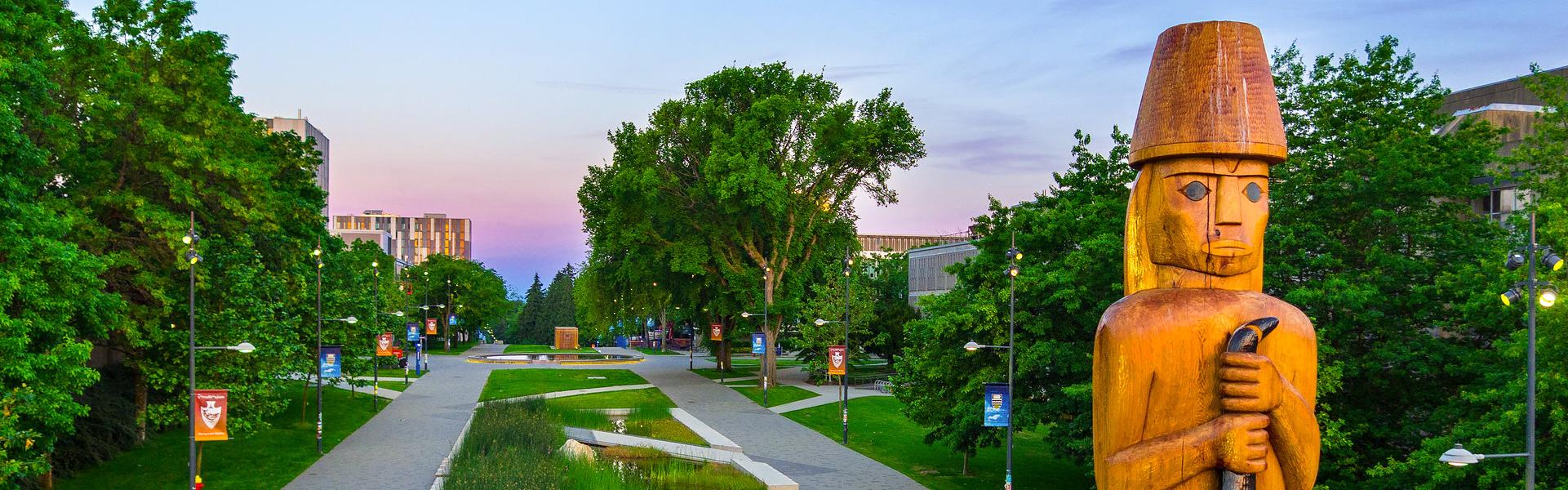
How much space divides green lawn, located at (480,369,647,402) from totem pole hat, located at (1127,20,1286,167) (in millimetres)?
43546

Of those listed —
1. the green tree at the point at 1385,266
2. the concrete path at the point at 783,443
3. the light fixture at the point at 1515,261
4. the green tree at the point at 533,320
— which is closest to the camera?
the light fixture at the point at 1515,261

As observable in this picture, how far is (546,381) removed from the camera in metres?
→ 58.4

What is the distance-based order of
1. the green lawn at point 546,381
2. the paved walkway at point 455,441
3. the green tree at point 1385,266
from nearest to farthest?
1. the green tree at point 1385,266
2. the paved walkway at point 455,441
3. the green lawn at point 546,381

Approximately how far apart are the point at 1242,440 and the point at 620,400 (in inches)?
1640

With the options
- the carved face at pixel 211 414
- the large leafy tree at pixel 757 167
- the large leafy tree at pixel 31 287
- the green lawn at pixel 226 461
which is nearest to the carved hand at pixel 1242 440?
the large leafy tree at pixel 31 287

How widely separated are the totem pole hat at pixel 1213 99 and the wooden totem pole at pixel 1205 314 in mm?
11

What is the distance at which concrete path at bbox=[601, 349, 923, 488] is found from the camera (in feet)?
93.9

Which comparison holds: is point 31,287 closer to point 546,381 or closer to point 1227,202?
point 1227,202

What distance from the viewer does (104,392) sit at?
2900cm

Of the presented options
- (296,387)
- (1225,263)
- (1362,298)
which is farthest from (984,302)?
(296,387)

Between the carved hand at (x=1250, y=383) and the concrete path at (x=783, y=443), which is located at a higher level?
the carved hand at (x=1250, y=383)

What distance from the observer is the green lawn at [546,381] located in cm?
5212

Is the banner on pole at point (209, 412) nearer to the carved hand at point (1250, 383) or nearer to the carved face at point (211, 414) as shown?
the carved face at point (211, 414)

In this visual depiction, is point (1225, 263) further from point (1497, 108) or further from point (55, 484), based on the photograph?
point (1497, 108)
